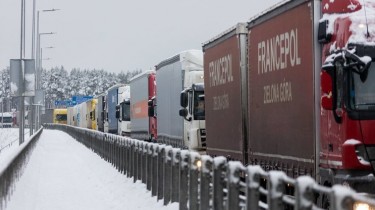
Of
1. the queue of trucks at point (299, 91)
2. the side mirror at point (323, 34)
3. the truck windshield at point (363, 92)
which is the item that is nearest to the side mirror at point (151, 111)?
the queue of trucks at point (299, 91)

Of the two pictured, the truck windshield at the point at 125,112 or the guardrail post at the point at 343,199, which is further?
the truck windshield at the point at 125,112

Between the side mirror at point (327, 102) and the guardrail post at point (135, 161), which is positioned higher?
the side mirror at point (327, 102)

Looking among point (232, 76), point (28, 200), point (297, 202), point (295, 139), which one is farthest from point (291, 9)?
point (28, 200)

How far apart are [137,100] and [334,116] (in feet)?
90.4

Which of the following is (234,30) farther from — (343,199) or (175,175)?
(343,199)

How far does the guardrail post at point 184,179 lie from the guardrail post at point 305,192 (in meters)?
6.24

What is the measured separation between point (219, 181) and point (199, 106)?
1135 centimetres

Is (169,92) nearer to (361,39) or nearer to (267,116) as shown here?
(267,116)

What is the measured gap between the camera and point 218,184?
10.1 metres

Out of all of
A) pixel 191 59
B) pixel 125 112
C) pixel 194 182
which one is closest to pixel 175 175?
pixel 194 182

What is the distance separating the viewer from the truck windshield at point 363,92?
984 centimetres

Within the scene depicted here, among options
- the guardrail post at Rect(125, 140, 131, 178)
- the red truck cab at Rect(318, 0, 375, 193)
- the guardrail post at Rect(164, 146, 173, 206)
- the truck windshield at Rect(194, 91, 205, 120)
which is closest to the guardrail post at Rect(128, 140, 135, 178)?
the guardrail post at Rect(125, 140, 131, 178)

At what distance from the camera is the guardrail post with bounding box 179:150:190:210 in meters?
12.8

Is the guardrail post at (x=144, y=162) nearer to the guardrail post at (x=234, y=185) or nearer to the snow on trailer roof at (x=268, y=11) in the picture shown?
the snow on trailer roof at (x=268, y=11)
